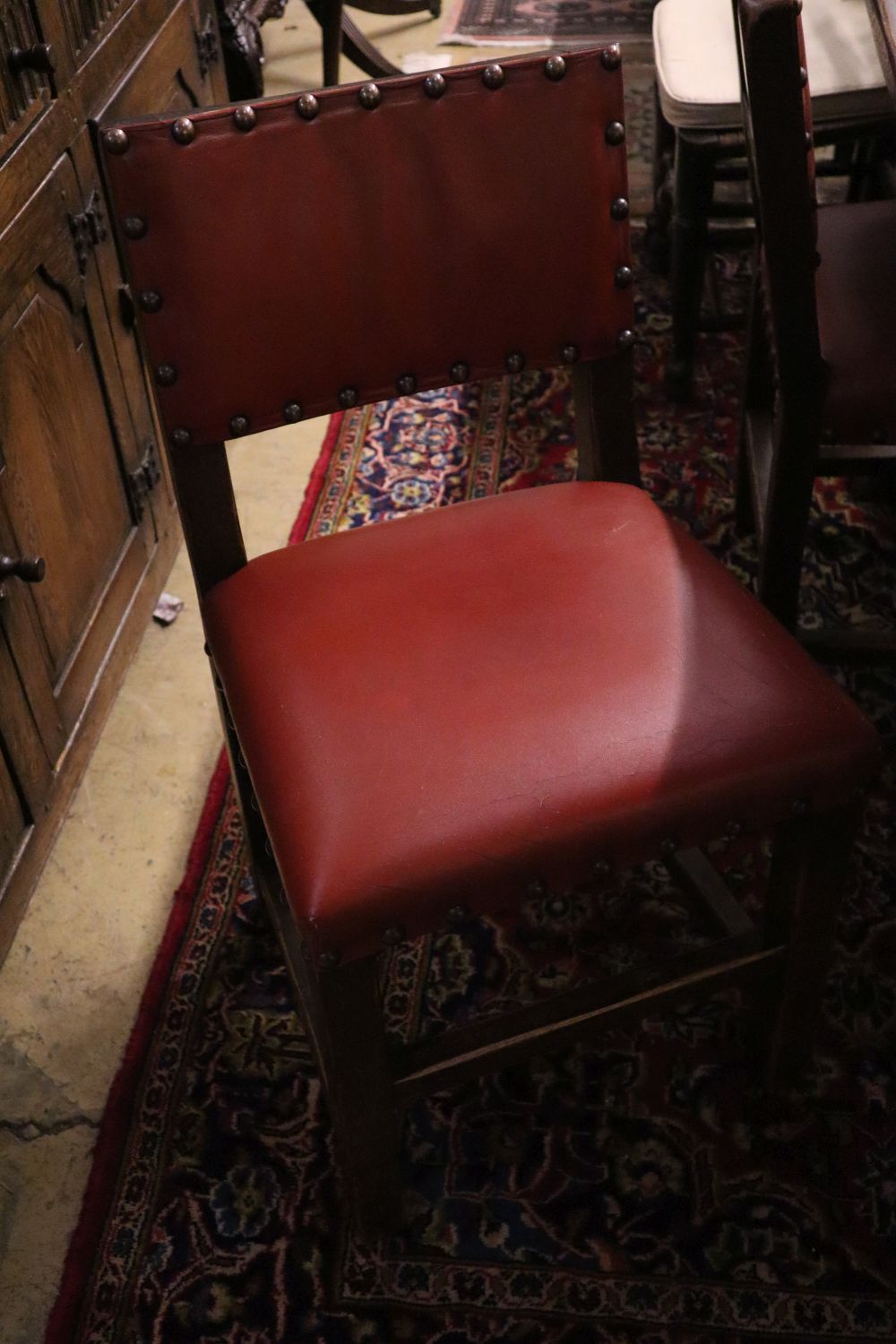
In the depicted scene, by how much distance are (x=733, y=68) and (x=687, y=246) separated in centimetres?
31

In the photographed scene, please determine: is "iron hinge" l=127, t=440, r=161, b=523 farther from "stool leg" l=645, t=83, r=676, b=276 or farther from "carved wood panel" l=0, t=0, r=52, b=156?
"stool leg" l=645, t=83, r=676, b=276

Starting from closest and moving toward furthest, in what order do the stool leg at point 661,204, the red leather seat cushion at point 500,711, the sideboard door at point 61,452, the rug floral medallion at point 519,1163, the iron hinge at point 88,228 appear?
the red leather seat cushion at point 500,711
the rug floral medallion at point 519,1163
the sideboard door at point 61,452
the iron hinge at point 88,228
the stool leg at point 661,204

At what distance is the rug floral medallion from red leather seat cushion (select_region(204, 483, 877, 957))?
5 centimetres

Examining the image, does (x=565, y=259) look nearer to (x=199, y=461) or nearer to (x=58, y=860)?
(x=199, y=461)

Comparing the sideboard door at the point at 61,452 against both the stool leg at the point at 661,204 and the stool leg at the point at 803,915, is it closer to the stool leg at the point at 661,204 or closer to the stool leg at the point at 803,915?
the stool leg at the point at 803,915

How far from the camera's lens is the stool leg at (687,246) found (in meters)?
2.11

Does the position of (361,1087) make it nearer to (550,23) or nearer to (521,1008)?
(521,1008)

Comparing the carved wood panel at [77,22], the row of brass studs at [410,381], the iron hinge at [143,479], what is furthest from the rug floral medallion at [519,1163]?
the carved wood panel at [77,22]

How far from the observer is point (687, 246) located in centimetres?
225

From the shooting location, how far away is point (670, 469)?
2.30m

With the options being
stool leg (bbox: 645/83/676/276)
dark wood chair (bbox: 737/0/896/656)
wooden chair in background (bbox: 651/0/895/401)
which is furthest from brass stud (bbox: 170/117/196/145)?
stool leg (bbox: 645/83/676/276)

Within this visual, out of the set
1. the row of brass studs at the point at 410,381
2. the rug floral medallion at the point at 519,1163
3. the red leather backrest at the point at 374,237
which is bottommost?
the rug floral medallion at the point at 519,1163

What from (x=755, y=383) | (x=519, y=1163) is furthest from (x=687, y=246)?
(x=519, y=1163)

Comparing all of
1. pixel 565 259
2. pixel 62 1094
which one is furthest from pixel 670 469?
pixel 62 1094
